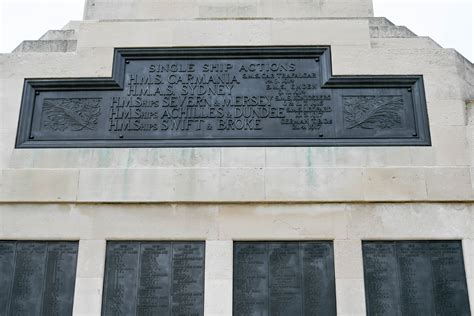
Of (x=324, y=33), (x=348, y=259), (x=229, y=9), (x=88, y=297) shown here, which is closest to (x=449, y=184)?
(x=348, y=259)

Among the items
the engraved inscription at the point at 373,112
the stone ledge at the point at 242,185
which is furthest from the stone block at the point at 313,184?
the engraved inscription at the point at 373,112

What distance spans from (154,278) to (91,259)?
55.4 inches

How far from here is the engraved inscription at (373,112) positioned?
1283cm

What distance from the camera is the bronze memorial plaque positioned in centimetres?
1274

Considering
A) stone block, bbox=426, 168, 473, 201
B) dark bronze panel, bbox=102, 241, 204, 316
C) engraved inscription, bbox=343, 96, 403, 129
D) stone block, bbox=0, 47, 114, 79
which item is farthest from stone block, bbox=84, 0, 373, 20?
dark bronze panel, bbox=102, 241, 204, 316

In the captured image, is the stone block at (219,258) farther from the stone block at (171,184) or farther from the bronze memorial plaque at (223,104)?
the bronze memorial plaque at (223,104)

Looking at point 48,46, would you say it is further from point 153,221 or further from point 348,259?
point 348,259

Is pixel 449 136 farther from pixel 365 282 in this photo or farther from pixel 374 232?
pixel 365 282

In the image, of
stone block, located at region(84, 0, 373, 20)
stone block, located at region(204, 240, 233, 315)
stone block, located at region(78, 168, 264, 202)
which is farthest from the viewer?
stone block, located at region(84, 0, 373, 20)

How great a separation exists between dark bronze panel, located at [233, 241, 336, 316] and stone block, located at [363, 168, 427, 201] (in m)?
1.54

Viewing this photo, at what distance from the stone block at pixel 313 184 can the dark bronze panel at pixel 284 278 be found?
1.03 metres

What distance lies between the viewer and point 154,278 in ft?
37.4

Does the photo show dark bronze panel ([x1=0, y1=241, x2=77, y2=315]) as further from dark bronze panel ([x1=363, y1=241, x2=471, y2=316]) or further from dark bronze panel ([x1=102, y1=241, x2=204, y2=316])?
Result: dark bronze panel ([x1=363, y1=241, x2=471, y2=316])

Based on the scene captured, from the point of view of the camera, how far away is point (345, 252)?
453 inches
